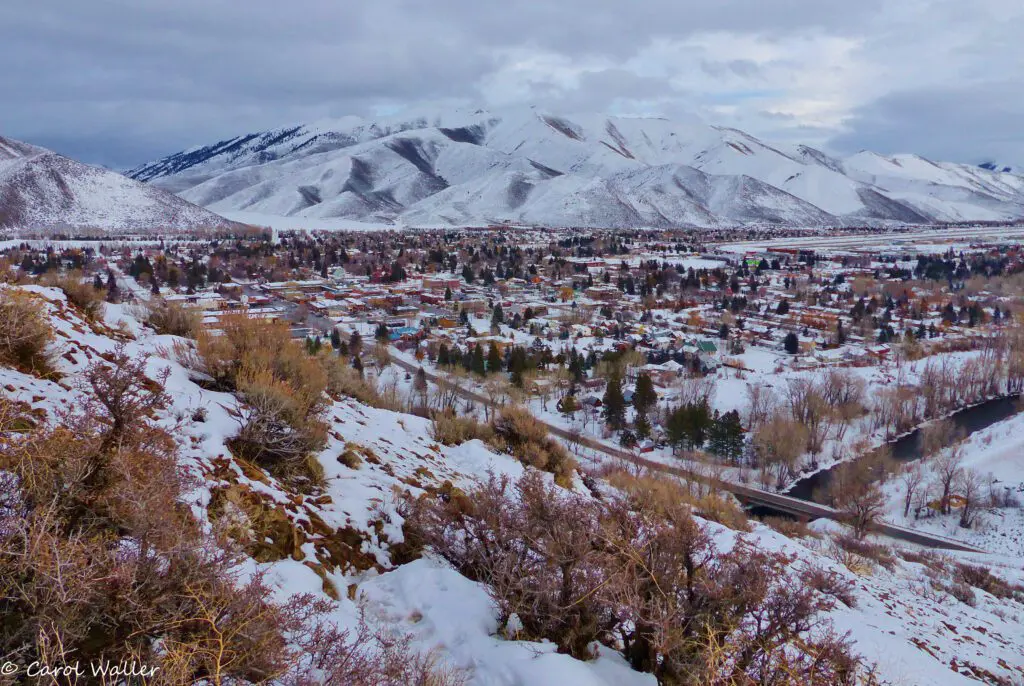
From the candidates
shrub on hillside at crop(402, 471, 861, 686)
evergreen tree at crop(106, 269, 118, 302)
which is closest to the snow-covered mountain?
evergreen tree at crop(106, 269, 118, 302)

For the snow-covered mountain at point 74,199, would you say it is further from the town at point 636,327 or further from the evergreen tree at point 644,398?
the evergreen tree at point 644,398

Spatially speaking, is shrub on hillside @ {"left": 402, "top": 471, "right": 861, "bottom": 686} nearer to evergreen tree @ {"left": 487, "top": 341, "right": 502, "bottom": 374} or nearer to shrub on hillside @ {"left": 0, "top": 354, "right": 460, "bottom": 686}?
shrub on hillside @ {"left": 0, "top": 354, "right": 460, "bottom": 686}

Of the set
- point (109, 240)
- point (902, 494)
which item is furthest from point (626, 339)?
point (109, 240)

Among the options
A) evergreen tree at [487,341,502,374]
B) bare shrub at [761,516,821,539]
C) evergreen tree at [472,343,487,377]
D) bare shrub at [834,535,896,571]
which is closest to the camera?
bare shrub at [834,535,896,571]

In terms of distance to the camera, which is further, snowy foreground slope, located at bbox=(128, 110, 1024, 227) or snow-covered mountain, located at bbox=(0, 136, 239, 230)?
snowy foreground slope, located at bbox=(128, 110, 1024, 227)

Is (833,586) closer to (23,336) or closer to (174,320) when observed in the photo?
(23,336)

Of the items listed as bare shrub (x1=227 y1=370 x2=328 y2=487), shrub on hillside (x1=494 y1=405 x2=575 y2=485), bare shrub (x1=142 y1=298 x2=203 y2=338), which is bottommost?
shrub on hillside (x1=494 y1=405 x2=575 y2=485)

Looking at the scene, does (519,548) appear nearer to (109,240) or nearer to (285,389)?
(285,389)

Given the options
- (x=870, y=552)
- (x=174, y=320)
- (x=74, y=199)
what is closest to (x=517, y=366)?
(x=870, y=552)
